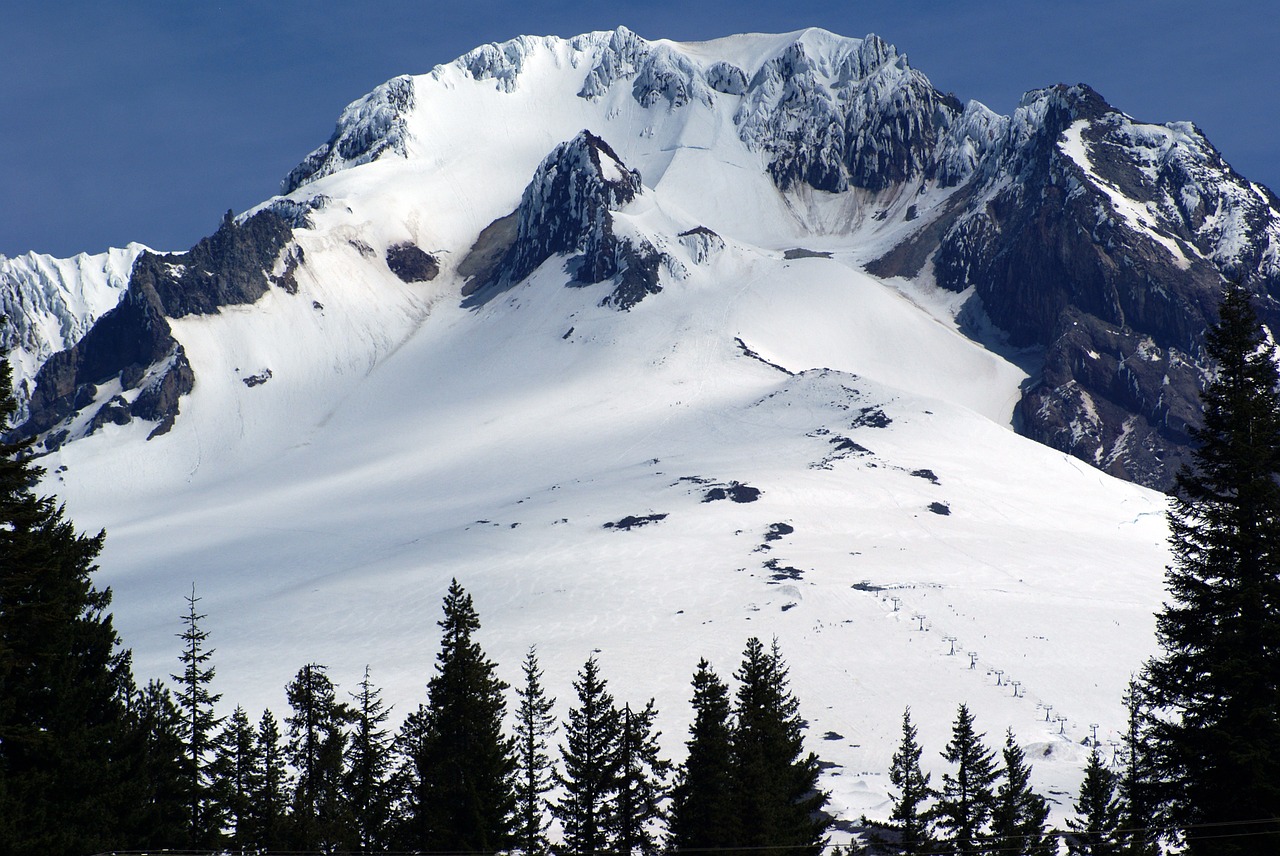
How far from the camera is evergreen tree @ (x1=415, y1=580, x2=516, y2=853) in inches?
1689

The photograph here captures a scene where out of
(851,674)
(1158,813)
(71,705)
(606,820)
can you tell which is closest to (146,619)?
A: (851,674)

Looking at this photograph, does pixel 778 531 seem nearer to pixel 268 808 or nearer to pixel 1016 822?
pixel 1016 822

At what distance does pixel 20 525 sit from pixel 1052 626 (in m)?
129

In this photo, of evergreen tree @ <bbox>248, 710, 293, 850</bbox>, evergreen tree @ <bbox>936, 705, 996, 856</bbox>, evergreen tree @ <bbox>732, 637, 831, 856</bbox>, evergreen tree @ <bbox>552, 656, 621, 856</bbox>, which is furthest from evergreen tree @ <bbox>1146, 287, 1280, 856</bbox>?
evergreen tree @ <bbox>248, 710, 293, 850</bbox>

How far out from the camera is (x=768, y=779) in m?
44.0

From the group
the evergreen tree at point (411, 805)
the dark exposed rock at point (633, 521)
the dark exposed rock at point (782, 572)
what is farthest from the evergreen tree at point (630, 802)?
the dark exposed rock at point (633, 521)

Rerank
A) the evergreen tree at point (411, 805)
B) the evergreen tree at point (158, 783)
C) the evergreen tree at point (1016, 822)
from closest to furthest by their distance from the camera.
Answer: the evergreen tree at point (158, 783)
the evergreen tree at point (1016, 822)
the evergreen tree at point (411, 805)

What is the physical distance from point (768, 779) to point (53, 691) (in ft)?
78.2

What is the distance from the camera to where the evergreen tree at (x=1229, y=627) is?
970 inches

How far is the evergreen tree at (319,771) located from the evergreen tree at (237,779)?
1688 millimetres

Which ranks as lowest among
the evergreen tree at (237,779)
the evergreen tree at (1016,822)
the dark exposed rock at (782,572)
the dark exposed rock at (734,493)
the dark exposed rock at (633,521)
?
the evergreen tree at (1016,822)

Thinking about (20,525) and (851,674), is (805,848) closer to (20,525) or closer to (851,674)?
(20,525)

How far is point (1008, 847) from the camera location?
44344 mm

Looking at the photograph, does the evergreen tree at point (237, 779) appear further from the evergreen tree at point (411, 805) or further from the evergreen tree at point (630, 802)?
the evergreen tree at point (630, 802)
